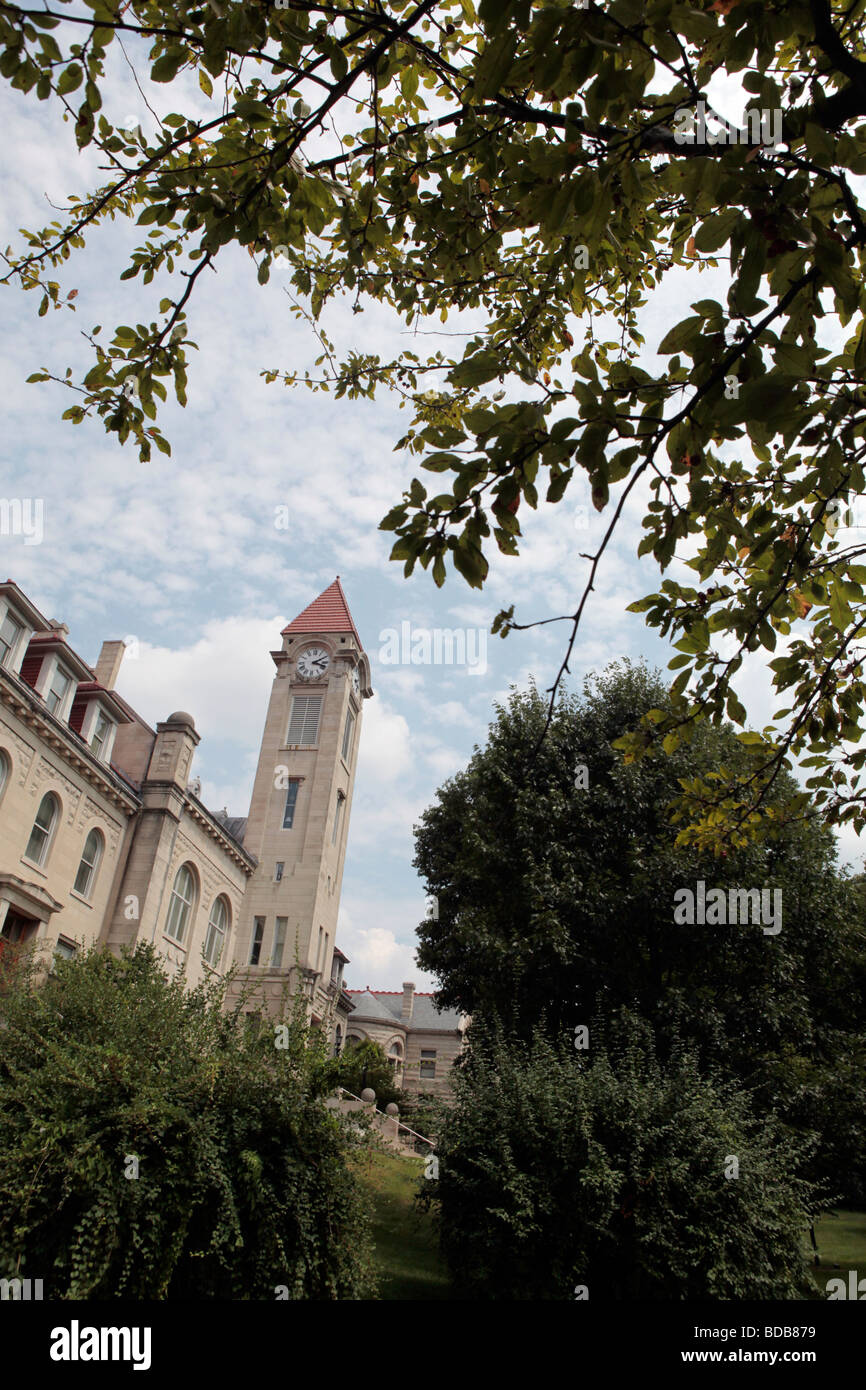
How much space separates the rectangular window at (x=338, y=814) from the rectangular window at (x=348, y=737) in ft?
6.69

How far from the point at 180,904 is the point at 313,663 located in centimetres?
1772

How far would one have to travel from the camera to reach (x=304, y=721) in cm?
4428

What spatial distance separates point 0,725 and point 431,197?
1961 centimetres

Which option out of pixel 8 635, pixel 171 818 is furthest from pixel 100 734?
pixel 8 635

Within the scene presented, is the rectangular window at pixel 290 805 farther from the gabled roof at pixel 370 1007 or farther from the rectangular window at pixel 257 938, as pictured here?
the gabled roof at pixel 370 1007

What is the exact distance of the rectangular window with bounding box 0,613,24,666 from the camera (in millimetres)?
21953

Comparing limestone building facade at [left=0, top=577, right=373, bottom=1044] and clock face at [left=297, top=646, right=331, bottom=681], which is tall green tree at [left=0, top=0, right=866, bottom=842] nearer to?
limestone building facade at [left=0, top=577, right=373, bottom=1044]

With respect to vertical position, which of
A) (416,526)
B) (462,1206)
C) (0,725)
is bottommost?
(462,1206)

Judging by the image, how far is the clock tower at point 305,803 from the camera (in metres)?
39.0

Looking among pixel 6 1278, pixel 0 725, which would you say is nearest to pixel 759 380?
pixel 6 1278

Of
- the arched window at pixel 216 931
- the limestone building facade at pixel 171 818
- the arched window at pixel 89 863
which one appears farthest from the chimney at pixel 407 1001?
the arched window at pixel 89 863

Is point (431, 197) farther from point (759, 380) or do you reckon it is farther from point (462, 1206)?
point (462, 1206)

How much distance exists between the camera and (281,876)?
40.8m

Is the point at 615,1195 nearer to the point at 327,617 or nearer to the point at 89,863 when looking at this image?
the point at 89,863
